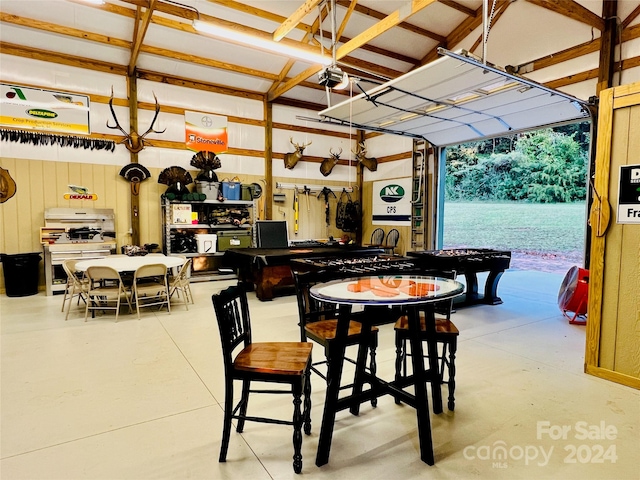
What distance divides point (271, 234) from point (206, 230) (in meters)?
1.49

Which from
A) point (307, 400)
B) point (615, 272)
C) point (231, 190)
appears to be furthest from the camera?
point (231, 190)

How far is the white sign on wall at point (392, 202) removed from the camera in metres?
9.03

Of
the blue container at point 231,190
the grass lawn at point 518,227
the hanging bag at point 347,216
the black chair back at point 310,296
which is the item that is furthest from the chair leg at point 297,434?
the grass lawn at point 518,227

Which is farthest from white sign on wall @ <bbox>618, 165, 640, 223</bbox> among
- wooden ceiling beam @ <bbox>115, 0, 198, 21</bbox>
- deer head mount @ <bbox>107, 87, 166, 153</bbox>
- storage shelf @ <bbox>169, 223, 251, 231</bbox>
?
deer head mount @ <bbox>107, 87, 166, 153</bbox>

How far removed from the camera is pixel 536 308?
18.1 feet

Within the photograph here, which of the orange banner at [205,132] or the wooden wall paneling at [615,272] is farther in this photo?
the orange banner at [205,132]

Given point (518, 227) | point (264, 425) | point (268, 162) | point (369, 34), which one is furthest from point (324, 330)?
point (518, 227)

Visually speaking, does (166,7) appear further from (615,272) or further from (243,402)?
(615,272)

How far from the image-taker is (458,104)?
521 cm

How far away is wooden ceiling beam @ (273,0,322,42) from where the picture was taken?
5.29 metres

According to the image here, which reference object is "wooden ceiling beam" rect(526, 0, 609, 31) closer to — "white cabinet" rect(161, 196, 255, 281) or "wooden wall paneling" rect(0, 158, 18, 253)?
"white cabinet" rect(161, 196, 255, 281)

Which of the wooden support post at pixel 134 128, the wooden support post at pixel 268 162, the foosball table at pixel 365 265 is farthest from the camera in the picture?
the wooden support post at pixel 268 162

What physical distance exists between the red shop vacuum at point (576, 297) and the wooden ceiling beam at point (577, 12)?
3590 mm

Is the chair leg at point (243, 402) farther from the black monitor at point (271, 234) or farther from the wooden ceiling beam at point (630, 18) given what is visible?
the wooden ceiling beam at point (630, 18)
